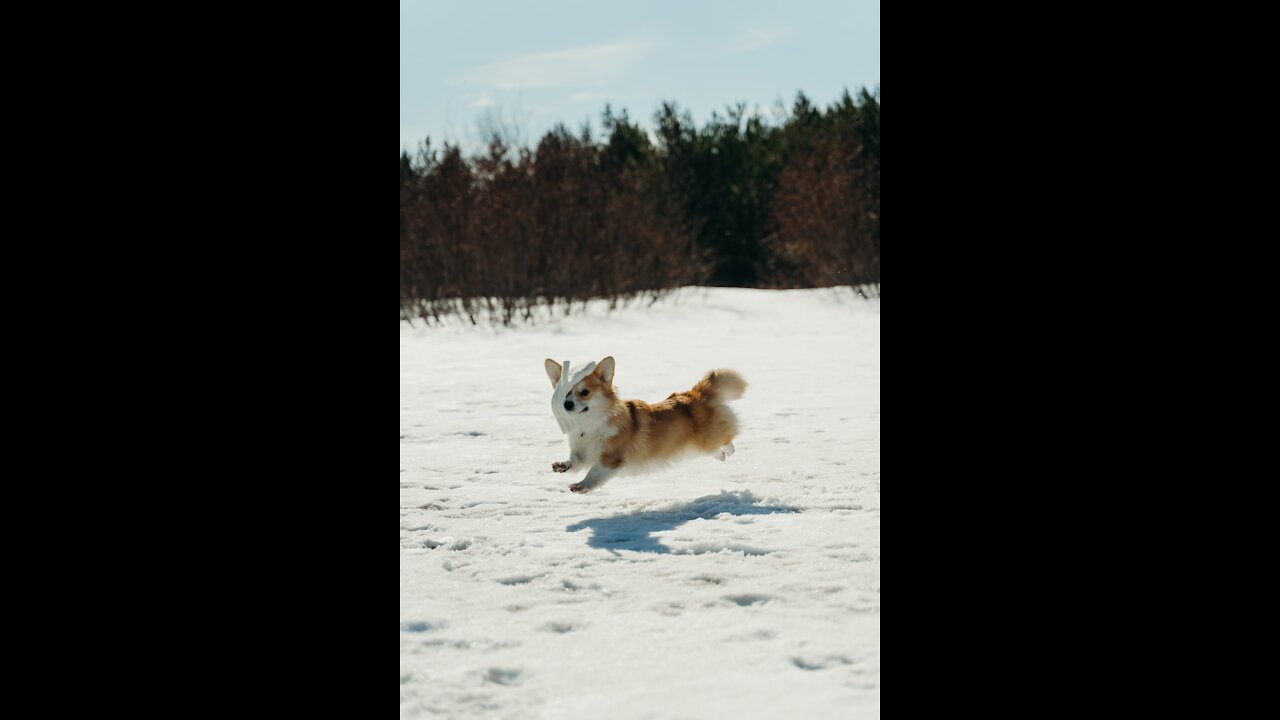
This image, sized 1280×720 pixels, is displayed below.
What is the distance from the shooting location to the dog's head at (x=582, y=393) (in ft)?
15.6

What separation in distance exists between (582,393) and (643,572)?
4.32 ft

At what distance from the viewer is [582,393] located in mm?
4789

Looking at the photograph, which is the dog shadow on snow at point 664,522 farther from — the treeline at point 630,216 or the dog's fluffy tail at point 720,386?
the treeline at point 630,216

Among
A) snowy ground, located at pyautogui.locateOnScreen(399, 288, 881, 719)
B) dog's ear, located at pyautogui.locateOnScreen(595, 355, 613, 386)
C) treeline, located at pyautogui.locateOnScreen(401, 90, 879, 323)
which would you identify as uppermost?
treeline, located at pyautogui.locateOnScreen(401, 90, 879, 323)

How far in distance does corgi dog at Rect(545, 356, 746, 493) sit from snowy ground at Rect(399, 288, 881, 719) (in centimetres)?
20

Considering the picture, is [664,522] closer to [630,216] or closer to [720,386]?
[720,386]

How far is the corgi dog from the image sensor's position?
4805 mm

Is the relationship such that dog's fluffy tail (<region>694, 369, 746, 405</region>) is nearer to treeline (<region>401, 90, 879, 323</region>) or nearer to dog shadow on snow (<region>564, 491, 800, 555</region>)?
dog shadow on snow (<region>564, 491, 800, 555</region>)

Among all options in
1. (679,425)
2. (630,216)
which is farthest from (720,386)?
(630,216)

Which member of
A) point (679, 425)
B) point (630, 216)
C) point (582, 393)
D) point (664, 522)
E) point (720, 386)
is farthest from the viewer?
point (630, 216)

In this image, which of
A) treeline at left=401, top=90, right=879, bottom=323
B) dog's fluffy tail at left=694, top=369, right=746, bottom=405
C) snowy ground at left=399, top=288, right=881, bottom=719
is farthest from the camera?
treeline at left=401, top=90, right=879, bottom=323

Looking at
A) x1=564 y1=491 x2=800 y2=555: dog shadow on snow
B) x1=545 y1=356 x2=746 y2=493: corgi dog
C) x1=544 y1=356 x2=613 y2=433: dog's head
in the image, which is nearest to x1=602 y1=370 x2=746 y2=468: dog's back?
x1=545 y1=356 x2=746 y2=493: corgi dog
